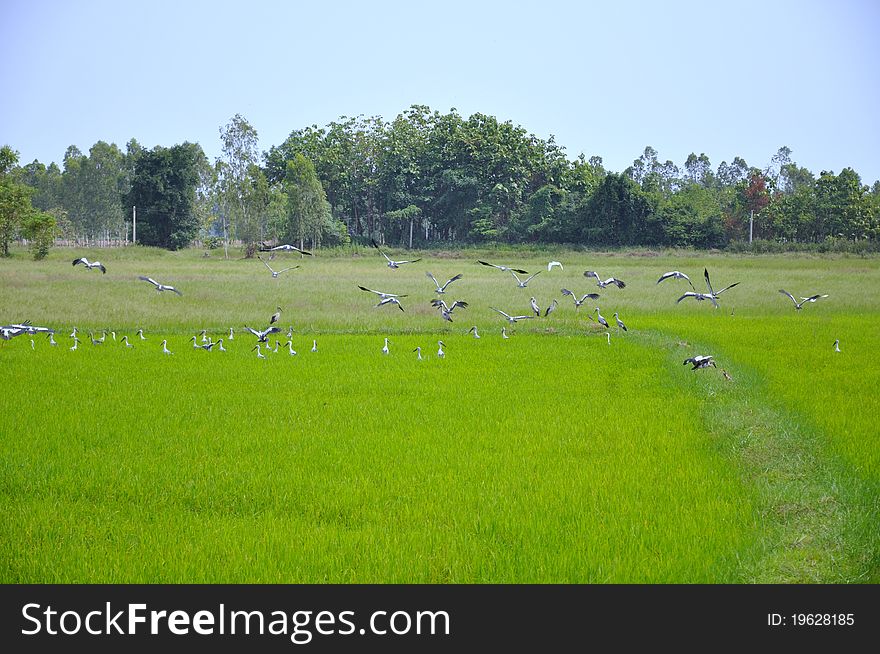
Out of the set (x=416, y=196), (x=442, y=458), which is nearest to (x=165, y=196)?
(x=416, y=196)

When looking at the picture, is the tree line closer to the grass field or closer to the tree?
the tree

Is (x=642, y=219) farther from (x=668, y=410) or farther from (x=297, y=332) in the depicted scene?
(x=668, y=410)

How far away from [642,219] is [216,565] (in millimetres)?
26569

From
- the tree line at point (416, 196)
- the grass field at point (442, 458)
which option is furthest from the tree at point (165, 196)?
the grass field at point (442, 458)

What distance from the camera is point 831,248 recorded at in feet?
70.8

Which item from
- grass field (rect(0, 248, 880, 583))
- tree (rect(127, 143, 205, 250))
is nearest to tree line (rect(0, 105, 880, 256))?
tree (rect(127, 143, 205, 250))

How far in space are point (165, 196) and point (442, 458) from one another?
788 inches

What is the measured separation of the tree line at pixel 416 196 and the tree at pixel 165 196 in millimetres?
42

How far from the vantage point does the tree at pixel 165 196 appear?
2316 centimetres

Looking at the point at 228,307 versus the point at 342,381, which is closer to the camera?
the point at 342,381

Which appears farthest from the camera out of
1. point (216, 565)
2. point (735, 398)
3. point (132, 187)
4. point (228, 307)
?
point (132, 187)

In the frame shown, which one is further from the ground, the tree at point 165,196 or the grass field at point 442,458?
the tree at point 165,196

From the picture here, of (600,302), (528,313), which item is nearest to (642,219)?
(600,302)

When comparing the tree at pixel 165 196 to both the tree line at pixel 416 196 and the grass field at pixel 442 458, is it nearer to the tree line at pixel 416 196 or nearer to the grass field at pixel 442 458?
the tree line at pixel 416 196
